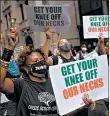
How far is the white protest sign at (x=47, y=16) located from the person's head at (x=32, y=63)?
4.39 ft

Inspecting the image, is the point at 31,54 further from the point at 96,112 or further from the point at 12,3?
the point at 12,3

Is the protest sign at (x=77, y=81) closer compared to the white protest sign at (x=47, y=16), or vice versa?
the protest sign at (x=77, y=81)

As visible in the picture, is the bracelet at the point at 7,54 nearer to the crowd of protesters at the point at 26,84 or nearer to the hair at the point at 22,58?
the crowd of protesters at the point at 26,84

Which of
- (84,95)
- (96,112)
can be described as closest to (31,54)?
(84,95)

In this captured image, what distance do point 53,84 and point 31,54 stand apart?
34cm

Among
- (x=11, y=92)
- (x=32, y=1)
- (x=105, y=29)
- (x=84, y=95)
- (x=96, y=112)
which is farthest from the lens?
(x=32, y=1)

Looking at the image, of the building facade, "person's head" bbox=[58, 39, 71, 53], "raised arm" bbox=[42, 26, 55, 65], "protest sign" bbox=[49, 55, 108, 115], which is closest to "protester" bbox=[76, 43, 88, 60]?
"person's head" bbox=[58, 39, 71, 53]

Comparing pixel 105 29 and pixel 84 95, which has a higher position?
pixel 105 29

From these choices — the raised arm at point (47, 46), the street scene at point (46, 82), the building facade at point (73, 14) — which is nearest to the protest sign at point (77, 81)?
the street scene at point (46, 82)

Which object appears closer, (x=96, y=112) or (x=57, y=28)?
(x=96, y=112)

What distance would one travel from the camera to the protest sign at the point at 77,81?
10.0 feet

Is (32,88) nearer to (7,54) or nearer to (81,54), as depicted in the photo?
(7,54)

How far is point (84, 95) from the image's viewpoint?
329 centimetres

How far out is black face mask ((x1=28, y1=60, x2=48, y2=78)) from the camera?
3064 millimetres
